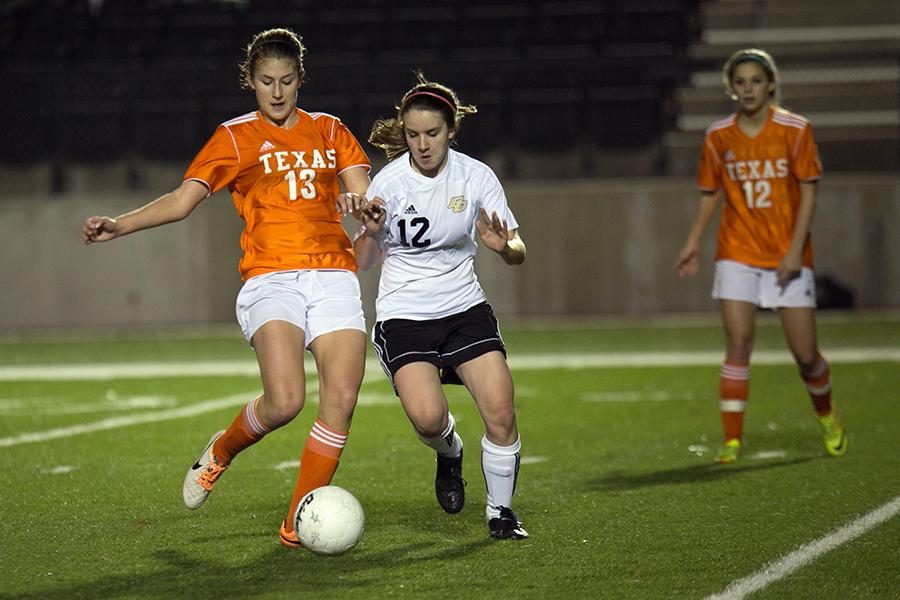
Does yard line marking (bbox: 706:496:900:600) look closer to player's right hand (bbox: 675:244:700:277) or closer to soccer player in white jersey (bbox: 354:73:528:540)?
soccer player in white jersey (bbox: 354:73:528:540)

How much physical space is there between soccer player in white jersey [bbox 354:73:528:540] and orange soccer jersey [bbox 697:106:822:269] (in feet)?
7.48

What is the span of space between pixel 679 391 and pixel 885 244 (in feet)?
24.3

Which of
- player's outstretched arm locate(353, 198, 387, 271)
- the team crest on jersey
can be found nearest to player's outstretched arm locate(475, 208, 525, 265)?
the team crest on jersey

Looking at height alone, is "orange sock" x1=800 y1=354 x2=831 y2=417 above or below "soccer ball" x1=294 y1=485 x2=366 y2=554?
below

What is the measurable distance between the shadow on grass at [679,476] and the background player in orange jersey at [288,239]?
182 cm

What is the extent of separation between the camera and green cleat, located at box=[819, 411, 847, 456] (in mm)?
7504

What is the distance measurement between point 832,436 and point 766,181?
141 centimetres

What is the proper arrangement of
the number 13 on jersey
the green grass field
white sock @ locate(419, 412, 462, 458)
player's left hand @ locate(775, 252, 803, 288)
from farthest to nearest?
player's left hand @ locate(775, 252, 803, 288) < white sock @ locate(419, 412, 462, 458) < the number 13 on jersey < the green grass field

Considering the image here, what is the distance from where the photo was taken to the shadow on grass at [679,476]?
672 centimetres

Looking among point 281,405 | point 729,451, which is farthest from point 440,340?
point 729,451

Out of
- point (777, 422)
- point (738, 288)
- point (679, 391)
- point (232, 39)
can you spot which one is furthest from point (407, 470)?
point (232, 39)

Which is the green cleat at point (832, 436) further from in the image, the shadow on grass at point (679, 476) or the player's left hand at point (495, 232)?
the player's left hand at point (495, 232)

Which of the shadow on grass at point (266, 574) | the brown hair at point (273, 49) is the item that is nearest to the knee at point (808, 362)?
the shadow on grass at point (266, 574)

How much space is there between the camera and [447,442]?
596 cm
